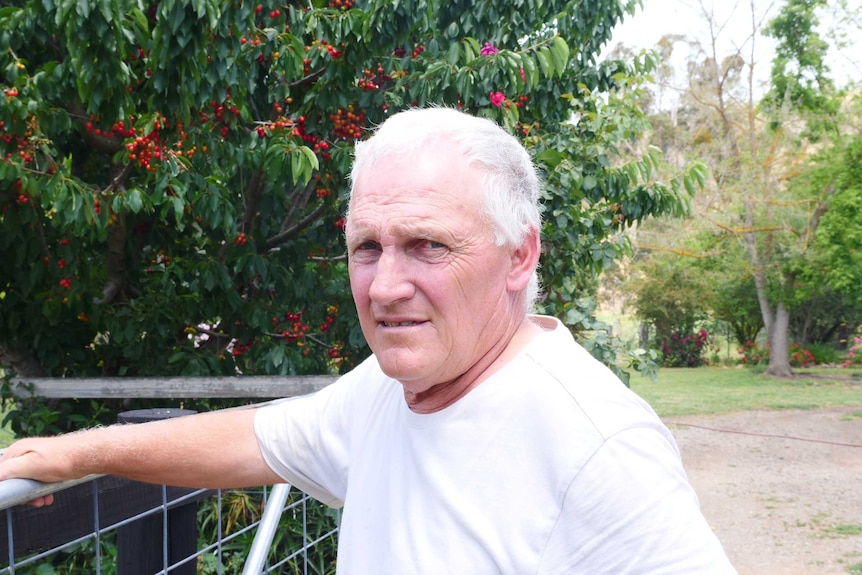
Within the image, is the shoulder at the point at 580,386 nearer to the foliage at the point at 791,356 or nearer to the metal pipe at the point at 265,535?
the metal pipe at the point at 265,535

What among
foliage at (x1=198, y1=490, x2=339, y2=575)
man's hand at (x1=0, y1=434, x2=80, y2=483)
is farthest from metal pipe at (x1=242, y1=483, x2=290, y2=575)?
foliage at (x1=198, y1=490, x2=339, y2=575)

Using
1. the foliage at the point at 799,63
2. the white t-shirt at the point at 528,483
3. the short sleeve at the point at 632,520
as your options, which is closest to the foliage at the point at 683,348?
the foliage at the point at 799,63

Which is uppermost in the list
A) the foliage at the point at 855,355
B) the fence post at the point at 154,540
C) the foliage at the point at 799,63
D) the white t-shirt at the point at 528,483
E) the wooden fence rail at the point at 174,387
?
the foliage at the point at 799,63

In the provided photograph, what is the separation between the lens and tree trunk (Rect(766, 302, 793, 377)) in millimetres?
18859

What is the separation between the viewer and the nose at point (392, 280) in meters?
1.21

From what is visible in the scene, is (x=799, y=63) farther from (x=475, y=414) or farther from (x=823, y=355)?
(x=475, y=414)

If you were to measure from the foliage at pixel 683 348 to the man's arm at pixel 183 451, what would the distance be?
70.5 ft

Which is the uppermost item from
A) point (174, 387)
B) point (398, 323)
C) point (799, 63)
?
point (799, 63)

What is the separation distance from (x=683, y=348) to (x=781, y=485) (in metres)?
13.2

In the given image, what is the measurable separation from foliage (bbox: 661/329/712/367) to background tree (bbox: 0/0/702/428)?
17989mm

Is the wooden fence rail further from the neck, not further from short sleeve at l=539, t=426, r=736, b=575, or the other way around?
short sleeve at l=539, t=426, r=736, b=575

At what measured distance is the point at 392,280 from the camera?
1213 mm

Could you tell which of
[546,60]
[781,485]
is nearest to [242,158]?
[546,60]

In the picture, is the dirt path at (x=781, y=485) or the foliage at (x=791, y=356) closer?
the dirt path at (x=781, y=485)
